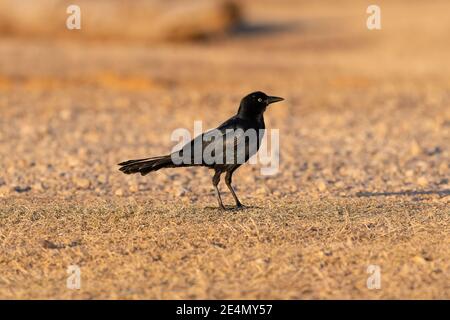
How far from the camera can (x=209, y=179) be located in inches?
347

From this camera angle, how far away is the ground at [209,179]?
521cm

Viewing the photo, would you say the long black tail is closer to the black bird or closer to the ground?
the black bird

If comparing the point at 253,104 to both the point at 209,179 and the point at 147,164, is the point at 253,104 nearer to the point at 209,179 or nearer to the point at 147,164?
the point at 147,164

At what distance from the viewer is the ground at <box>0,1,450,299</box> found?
521 cm

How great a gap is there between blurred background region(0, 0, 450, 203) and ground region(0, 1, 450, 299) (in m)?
0.05

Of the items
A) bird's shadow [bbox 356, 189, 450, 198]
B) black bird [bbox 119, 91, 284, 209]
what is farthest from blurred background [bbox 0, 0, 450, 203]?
black bird [bbox 119, 91, 284, 209]

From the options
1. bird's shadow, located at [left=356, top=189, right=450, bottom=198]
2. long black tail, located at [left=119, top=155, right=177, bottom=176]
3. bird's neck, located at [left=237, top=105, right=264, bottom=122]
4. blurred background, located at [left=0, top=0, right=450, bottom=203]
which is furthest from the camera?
blurred background, located at [left=0, top=0, right=450, bottom=203]

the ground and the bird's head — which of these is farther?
the bird's head

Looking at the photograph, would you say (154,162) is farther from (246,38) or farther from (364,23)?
(364,23)

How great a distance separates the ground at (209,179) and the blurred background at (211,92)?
49mm

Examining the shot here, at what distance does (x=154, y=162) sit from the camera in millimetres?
6473

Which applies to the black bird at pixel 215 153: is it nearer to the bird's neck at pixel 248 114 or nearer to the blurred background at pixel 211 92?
the bird's neck at pixel 248 114

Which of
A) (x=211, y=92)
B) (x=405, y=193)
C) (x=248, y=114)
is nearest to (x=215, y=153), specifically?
(x=248, y=114)

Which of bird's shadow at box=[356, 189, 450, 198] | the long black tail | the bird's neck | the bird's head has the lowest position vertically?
bird's shadow at box=[356, 189, 450, 198]
